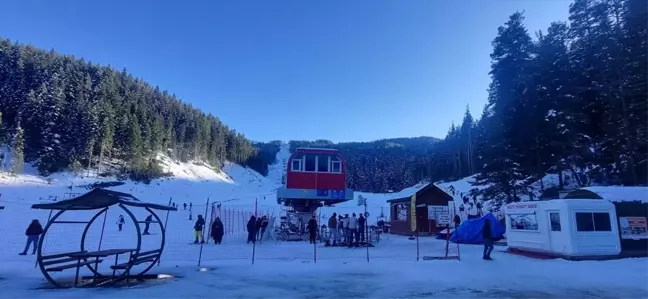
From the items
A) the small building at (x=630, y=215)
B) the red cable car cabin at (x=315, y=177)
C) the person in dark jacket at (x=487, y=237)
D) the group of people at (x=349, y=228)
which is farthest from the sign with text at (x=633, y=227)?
the red cable car cabin at (x=315, y=177)

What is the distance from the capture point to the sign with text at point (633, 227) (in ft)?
49.0

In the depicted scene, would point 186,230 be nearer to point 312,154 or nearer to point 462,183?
point 312,154

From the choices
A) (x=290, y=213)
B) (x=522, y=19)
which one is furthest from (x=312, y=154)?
(x=522, y=19)

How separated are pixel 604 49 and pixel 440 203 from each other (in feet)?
49.3

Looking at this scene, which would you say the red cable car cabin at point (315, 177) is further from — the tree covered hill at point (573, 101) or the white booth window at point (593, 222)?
the white booth window at point (593, 222)

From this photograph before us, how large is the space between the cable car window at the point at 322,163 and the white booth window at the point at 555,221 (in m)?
13.8

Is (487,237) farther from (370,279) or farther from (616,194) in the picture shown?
(616,194)

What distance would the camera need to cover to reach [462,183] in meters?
54.1

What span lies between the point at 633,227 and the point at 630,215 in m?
0.49

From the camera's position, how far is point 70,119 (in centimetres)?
5784

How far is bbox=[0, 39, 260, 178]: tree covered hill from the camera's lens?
55.6 m

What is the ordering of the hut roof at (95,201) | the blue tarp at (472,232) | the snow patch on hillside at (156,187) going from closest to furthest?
the hut roof at (95,201), the blue tarp at (472,232), the snow patch on hillside at (156,187)

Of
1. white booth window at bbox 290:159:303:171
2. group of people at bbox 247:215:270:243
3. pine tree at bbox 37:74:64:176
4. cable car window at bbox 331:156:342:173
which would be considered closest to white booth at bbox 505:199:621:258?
cable car window at bbox 331:156:342:173

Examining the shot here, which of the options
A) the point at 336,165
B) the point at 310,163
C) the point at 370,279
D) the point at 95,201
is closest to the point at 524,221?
the point at 370,279
